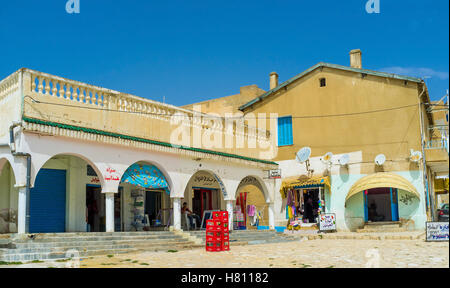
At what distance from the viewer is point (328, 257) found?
1209 cm

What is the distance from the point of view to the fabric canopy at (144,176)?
50.2ft

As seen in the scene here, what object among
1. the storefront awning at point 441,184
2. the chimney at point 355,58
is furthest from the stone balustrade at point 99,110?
the storefront awning at point 441,184

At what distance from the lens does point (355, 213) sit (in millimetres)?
22891

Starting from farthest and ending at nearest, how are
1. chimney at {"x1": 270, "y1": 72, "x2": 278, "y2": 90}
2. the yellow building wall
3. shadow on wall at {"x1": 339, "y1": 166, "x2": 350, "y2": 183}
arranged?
chimney at {"x1": 270, "y1": 72, "x2": 278, "y2": 90} < shadow on wall at {"x1": 339, "y1": 166, "x2": 350, "y2": 183} < the yellow building wall

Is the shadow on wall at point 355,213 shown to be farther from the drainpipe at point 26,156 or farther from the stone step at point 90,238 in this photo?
the drainpipe at point 26,156

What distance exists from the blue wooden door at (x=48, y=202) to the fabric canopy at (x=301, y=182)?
39.7 feet

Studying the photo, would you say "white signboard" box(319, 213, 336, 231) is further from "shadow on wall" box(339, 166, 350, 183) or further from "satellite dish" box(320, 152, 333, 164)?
"satellite dish" box(320, 152, 333, 164)

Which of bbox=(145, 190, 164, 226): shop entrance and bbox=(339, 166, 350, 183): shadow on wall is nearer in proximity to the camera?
bbox=(145, 190, 164, 226): shop entrance

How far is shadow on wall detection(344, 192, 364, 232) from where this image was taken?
22.8 m

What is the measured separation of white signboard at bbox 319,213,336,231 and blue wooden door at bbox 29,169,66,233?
12.2 metres

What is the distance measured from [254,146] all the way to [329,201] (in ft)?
15.2

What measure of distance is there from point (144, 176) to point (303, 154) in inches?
398

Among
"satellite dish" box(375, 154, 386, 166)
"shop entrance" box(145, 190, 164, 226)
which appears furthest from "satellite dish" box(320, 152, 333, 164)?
"shop entrance" box(145, 190, 164, 226)

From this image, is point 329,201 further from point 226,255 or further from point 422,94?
point 226,255
